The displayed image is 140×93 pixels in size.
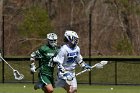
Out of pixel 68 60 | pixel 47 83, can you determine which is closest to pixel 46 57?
pixel 47 83

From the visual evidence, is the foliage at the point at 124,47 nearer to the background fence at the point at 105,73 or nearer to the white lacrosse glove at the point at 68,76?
the background fence at the point at 105,73

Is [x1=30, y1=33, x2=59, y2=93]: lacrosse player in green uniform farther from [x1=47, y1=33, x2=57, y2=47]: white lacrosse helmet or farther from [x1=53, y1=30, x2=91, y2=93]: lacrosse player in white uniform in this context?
[x1=53, y1=30, x2=91, y2=93]: lacrosse player in white uniform

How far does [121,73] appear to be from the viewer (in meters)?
29.8

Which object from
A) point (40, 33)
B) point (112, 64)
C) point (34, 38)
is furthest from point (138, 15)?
point (112, 64)

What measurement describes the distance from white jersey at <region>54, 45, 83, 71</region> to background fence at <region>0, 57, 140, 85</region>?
1371cm

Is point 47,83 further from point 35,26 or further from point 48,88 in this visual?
point 35,26

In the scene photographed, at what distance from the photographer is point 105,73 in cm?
2995

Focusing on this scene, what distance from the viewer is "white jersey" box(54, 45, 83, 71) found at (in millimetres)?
14641

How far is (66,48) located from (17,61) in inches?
600

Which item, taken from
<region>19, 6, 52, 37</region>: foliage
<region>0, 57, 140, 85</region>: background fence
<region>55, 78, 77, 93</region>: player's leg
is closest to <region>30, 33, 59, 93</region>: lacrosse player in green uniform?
<region>55, 78, 77, 93</region>: player's leg

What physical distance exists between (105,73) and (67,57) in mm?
15366

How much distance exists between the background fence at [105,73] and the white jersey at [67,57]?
45.0ft

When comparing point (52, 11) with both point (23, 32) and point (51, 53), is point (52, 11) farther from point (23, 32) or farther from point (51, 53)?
point (51, 53)

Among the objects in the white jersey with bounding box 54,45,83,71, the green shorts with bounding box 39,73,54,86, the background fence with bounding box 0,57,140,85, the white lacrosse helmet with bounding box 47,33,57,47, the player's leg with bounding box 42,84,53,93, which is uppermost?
the white lacrosse helmet with bounding box 47,33,57,47
